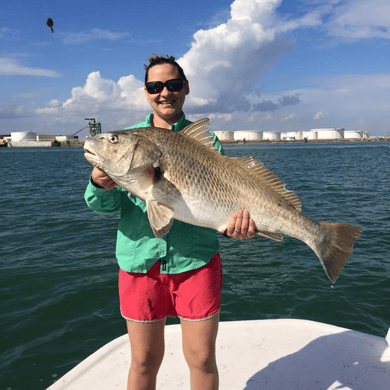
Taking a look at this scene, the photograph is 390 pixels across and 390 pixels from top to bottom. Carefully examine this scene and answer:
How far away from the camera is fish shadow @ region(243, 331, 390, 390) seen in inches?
157

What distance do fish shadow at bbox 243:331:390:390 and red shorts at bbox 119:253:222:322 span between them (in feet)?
5.56

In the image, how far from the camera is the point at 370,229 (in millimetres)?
13477

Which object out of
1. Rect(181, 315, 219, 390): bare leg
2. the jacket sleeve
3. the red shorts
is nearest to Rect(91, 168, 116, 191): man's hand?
the jacket sleeve

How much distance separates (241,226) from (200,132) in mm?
991

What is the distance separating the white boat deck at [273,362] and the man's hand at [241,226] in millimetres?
2057

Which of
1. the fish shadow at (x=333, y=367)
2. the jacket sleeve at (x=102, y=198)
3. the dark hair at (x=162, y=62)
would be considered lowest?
the fish shadow at (x=333, y=367)

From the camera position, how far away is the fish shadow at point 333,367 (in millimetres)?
3990

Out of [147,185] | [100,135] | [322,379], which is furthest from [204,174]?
[322,379]

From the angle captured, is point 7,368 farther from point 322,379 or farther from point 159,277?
point 322,379

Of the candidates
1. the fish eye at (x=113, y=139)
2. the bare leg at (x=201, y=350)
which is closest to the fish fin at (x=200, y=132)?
the fish eye at (x=113, y=139)

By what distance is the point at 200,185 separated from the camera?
3188mm

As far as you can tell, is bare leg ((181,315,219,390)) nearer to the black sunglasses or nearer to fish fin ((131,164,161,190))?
fish fin ((131,164,161,190))

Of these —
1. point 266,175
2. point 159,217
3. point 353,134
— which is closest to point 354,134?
point 353,134

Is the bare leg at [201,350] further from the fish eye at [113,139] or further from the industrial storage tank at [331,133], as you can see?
the industrial storage tank at [331,133]
